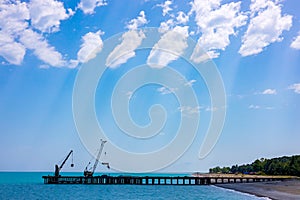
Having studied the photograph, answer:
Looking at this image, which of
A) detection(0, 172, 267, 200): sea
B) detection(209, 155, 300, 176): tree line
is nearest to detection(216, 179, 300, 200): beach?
detection(0, 172, 267, 200): sea

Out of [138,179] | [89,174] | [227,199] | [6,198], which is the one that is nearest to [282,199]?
[227,199]

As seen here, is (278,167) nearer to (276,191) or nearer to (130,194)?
(276,191)

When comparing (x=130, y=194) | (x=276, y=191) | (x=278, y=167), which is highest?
(x=278, y=167)

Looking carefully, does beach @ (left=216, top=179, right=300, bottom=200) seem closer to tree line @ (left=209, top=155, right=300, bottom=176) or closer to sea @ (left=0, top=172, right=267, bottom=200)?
sea @ (left=0, top=172, right=267, bottom=200)

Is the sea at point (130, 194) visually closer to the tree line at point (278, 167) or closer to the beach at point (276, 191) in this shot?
the beach at point (276, 191)

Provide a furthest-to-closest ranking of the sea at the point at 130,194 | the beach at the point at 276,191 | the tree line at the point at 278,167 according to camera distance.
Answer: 1. the tree line at the point at 278,167
2. the sea at the point at 130,194
3. the beach at the point at 276,191

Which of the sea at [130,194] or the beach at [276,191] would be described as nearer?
the beach at [276,191]

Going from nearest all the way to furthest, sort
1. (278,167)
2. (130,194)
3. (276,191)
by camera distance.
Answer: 1. (276,191)
2. (130,194)
3. (278,167)

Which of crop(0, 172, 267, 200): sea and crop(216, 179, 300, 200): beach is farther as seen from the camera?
crop(0, 172, 267, 200): sea

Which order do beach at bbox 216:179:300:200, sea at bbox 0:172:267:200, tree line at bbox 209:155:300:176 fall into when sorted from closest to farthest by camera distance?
beach at bbox 216:179:300:200
sea at bbox 0:172:267:200
tree line at bbox 209:155:300:176

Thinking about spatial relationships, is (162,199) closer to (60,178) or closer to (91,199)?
(91,199)

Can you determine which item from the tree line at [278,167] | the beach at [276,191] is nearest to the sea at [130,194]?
the beach at [276,191]

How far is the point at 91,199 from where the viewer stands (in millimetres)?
58000

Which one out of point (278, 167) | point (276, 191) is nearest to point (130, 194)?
point (276, 191)
